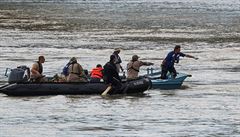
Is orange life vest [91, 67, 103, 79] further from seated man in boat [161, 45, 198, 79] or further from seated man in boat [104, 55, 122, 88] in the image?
seated man in boat [161, 45, 198, 79]

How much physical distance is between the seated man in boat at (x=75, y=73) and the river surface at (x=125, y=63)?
2.71 ft

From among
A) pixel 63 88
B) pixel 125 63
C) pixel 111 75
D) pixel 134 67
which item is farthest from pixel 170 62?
pixel 125 63

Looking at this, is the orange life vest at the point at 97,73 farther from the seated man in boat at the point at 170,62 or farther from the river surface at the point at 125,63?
the seated man in boat at the point at 170,62

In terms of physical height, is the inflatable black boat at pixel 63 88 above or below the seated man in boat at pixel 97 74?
below

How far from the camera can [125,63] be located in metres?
42.2

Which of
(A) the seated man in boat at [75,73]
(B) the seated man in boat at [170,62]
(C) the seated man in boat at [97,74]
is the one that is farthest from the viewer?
(B) the seated man in boat at [170,62]

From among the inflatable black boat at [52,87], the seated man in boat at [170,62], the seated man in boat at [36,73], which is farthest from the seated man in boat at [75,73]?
the seated man in boat at [170,62]

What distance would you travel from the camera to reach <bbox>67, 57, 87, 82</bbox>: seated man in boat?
2992cm

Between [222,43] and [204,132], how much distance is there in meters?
31.0

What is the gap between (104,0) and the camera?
124m

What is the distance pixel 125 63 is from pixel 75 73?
12332 millimetres

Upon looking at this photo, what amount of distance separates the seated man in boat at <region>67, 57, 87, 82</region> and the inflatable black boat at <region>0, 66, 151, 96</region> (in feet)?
1.45

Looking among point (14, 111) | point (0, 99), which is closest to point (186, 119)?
point (14, 111)

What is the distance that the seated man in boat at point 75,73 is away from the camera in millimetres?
29922
